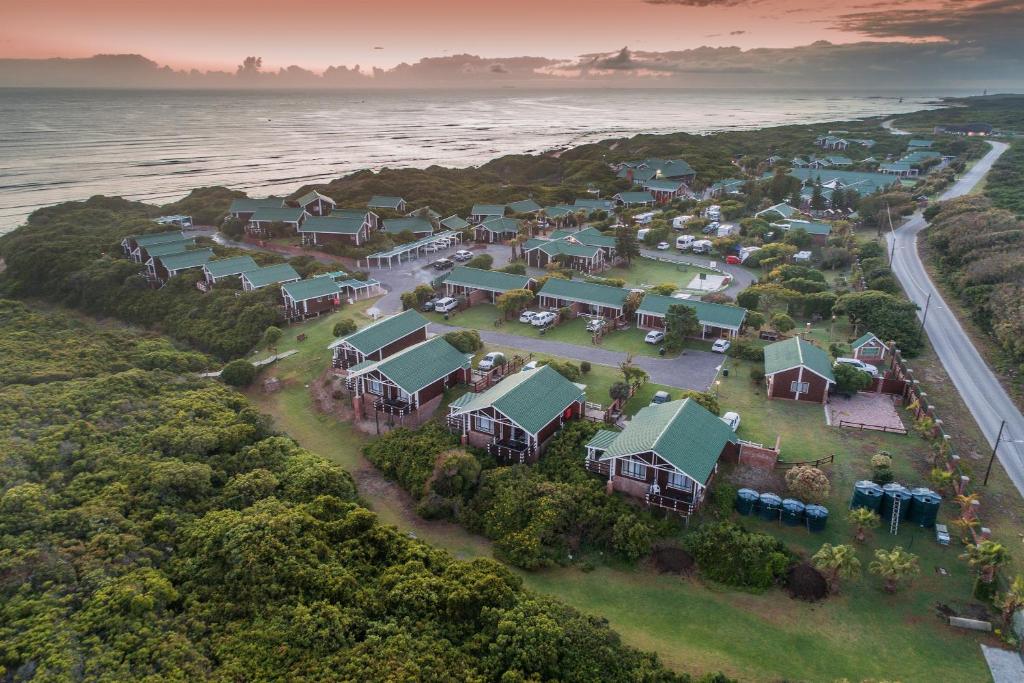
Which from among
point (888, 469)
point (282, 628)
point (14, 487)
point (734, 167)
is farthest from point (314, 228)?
point (734, 167)

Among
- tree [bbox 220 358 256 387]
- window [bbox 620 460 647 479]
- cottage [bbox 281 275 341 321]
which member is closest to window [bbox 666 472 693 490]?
window [bbox 620 460 647 479]

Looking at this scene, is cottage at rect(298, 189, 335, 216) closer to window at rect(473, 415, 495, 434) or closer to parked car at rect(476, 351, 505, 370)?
parked car at rect(476, 351, 505, 370)

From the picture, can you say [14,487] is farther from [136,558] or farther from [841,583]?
[841,583]

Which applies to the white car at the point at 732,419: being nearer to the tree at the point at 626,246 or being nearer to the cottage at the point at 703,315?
the cottage at the point at 703,315

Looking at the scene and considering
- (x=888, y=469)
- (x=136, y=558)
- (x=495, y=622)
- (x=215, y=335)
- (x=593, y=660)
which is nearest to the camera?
(x=593, y=660)

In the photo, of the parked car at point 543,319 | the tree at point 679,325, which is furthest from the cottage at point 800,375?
the parked car at point 543,319
